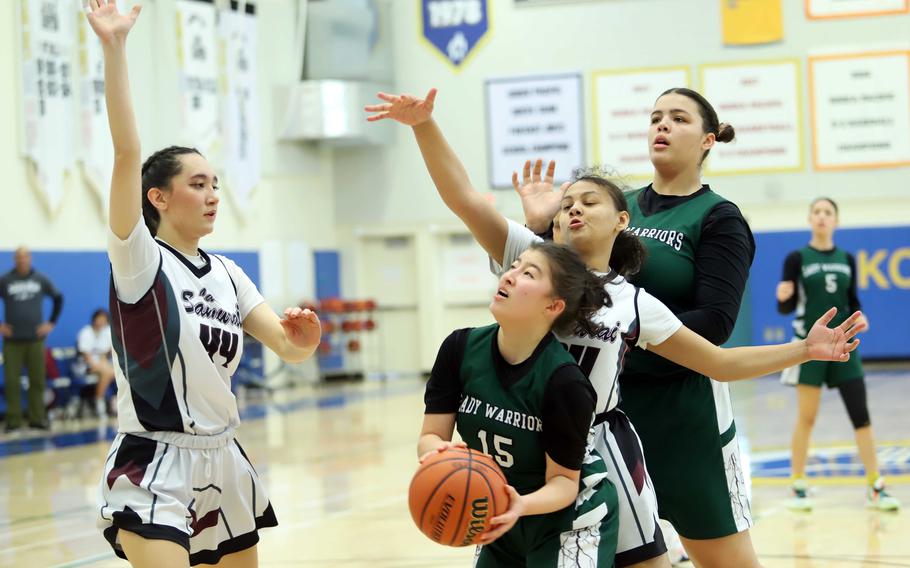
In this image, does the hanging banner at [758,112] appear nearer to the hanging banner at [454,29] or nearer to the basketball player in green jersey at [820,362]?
the hanging banner at [454,29]

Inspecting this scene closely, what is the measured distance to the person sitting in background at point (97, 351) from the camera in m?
15.0

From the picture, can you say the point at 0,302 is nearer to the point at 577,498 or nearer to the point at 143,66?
the point at 143,66

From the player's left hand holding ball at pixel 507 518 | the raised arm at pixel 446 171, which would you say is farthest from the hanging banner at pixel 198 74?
the player's left hand holding ball at pixel 507 518

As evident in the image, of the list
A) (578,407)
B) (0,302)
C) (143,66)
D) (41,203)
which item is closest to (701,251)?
(578,407)

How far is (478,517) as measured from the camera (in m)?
2.98

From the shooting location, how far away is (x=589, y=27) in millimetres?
20375

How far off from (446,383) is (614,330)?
522 mm

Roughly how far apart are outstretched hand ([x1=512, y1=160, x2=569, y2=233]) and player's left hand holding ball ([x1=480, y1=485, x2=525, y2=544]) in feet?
3.47

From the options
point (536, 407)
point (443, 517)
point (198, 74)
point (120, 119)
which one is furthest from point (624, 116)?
point (443, 517)

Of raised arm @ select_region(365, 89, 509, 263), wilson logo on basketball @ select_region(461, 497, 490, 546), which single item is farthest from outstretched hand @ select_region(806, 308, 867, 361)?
wilson logo on basketball @ select_region(461, 497, 490, 546)

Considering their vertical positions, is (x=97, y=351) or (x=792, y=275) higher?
(x=792, y=275)

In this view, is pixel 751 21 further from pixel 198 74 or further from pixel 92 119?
pixel 92 119

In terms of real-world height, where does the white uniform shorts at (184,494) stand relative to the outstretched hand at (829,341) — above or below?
below

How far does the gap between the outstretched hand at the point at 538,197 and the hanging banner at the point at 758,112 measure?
16170mm
